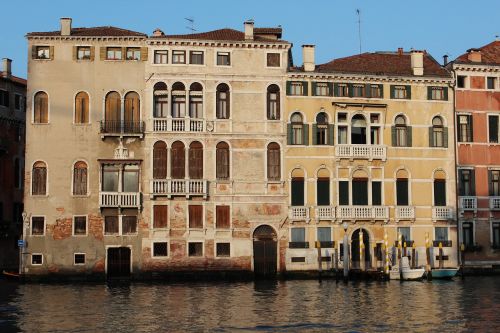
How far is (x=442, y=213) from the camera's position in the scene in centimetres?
3781

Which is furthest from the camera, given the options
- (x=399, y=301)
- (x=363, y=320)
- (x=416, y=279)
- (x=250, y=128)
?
(x=250, y=128)

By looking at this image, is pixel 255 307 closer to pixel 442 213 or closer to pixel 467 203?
pixel 442 213

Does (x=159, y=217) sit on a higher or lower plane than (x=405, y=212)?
lower

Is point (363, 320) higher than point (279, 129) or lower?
lower

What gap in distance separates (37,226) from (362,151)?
1537 cm

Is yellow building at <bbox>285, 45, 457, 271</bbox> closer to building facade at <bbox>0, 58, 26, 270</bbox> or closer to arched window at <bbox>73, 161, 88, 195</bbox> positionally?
arched window at <bbox>73, 161, 88, 195</bbox>

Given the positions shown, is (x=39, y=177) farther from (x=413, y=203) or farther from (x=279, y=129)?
(x=413, y=203)

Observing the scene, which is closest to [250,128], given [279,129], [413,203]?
[279,129]

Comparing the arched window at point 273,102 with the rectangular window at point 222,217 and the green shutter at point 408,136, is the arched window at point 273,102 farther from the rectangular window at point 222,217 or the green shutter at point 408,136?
the green shutter at point 408,136

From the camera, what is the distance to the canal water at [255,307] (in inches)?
811

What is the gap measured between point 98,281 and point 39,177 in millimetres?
5474

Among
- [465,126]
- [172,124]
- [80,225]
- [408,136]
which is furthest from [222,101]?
[465,126]

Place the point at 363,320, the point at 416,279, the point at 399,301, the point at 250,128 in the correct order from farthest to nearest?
the point at 250,128 → the point at 416,279 → the point at 399,301 → the point at 363,320

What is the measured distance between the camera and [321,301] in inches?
1043
